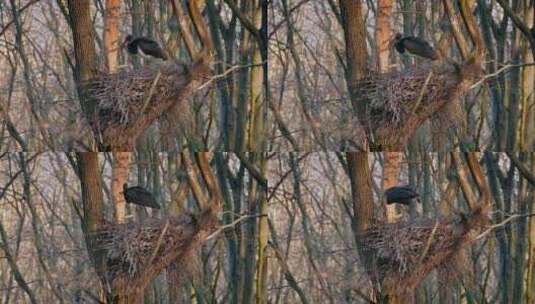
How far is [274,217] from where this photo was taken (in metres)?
10.5

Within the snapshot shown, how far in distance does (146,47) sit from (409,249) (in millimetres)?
1985

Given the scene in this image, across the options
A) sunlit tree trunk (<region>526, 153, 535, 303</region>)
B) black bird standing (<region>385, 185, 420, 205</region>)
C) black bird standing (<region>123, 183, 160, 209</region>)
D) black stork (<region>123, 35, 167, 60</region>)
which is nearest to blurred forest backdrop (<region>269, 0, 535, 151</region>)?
black bird standing (<region>385, 185, 420, 205</region>)

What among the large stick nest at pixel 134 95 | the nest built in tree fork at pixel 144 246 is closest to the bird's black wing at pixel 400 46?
the large stick nest at pixel 134 95

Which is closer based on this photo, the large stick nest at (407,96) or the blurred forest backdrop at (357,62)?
the large stick nest at (407,96)

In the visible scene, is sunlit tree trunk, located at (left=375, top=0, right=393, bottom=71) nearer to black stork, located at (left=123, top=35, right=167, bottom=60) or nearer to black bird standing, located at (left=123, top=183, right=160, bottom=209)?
black stork, located at (left=123, top=35, right=167, bottom=60)

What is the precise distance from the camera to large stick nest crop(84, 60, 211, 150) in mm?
10172

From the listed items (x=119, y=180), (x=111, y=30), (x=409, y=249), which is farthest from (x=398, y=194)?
(x=111, y=30)

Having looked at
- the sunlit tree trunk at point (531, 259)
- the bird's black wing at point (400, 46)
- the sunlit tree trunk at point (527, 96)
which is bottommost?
the sunlit tree trunk at point (531, 259)

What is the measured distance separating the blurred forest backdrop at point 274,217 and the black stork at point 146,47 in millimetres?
617

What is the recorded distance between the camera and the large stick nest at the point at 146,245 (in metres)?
10.2

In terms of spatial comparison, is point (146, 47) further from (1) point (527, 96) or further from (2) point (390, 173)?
(1) point (527, 96)

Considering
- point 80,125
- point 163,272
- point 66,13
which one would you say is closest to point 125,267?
point 163,272

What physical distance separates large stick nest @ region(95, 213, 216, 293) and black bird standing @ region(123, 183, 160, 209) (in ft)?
0.36

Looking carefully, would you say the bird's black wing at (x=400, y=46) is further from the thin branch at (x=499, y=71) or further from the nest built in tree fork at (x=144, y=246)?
the nest built in tree fork at (x=144, y=246)
